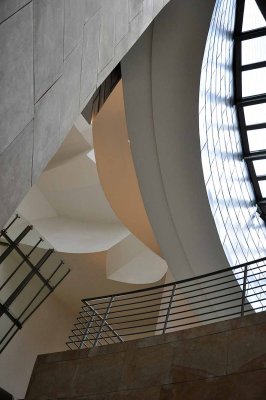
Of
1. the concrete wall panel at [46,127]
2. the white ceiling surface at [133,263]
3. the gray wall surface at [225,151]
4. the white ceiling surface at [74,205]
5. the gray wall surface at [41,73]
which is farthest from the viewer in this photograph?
the white ceiling surface at [133,263]

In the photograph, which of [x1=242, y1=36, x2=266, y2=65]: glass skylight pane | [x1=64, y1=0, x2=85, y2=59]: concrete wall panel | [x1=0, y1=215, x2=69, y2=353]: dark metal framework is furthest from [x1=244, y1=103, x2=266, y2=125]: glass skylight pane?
[x1=64, y1=0, x2=85, y2=59]: concrete wall panel

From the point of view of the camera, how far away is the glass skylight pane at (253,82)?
571 inches

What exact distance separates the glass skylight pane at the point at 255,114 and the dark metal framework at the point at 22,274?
6704mm

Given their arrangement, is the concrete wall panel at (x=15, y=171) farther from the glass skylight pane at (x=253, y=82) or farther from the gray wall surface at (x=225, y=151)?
the glass skylight pane at (x=253, y=82)

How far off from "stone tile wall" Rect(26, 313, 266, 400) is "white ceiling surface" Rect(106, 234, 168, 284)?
1007 centimetres

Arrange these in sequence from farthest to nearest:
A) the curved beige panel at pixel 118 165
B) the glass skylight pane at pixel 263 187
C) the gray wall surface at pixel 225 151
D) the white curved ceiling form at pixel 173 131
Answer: the glass skylight pane at pixel 263 187 → the curved beige panel at pixel 118 165 → the gray wall surface at pixel 225 151 → the white curved ceiling form at pixel 173 131

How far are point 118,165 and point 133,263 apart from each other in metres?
4.99

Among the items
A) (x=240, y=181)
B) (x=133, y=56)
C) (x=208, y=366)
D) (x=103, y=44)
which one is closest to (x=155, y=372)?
(x=208, y=366)

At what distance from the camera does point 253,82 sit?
14672 mm

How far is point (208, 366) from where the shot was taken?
6316mm

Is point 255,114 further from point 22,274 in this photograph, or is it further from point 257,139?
point 22,274

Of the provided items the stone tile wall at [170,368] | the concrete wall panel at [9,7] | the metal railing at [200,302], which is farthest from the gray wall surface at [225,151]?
the concrete wall panel at [9,7]

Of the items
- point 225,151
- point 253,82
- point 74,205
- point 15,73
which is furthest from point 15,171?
point 74,205

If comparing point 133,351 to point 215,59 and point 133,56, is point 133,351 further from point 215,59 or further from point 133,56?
point 215,59
